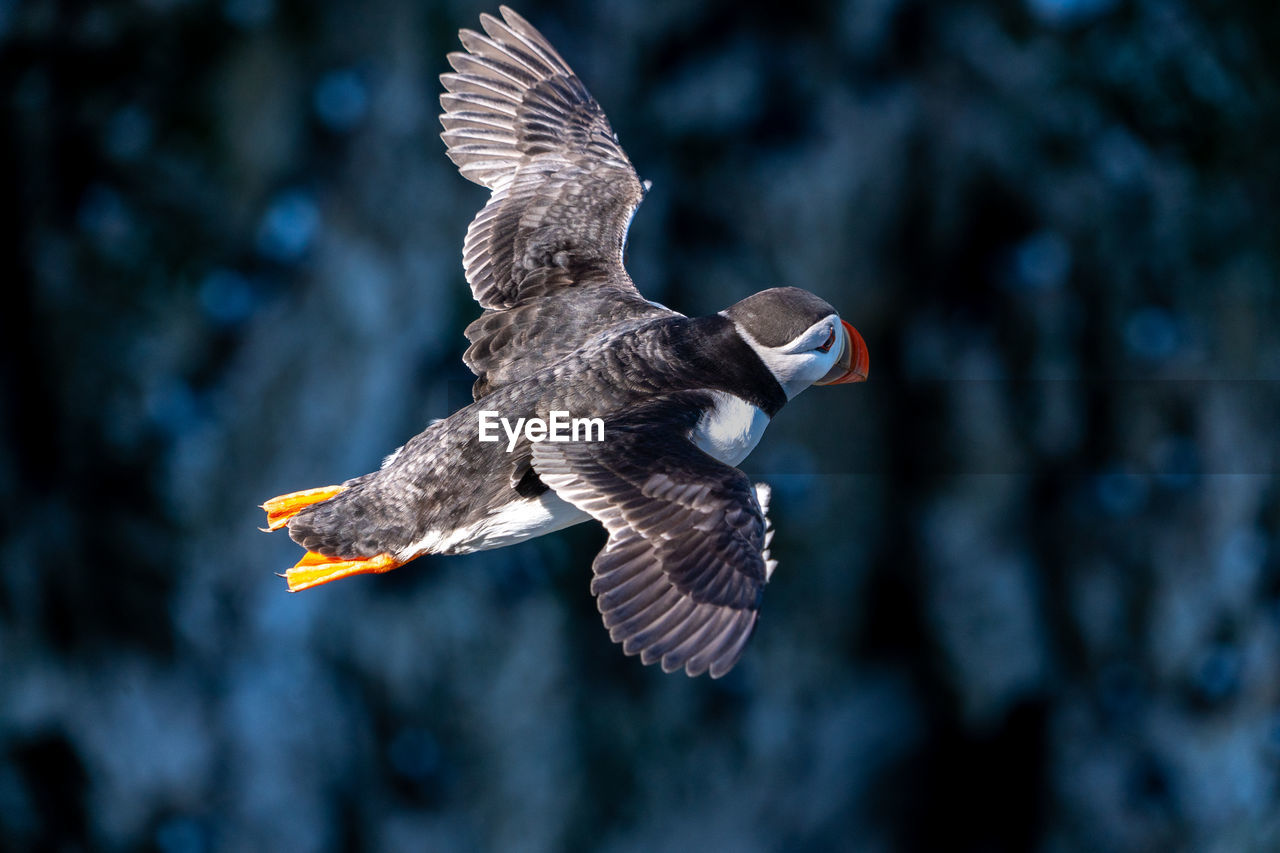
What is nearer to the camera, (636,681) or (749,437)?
(749,437)

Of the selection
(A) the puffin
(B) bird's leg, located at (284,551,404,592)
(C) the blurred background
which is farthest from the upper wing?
(C) the blurred background

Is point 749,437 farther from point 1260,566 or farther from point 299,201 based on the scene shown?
point 1260,566

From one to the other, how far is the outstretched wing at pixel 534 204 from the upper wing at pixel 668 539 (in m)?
1.01

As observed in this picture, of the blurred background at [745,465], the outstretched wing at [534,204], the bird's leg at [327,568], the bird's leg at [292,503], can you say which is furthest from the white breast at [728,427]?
the blurred background at [745,465]

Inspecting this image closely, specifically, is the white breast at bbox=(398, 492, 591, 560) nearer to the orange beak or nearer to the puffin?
the puffin

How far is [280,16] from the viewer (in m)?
11.9

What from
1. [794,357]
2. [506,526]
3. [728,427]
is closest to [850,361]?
[794,357]

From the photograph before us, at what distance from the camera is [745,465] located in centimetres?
1188

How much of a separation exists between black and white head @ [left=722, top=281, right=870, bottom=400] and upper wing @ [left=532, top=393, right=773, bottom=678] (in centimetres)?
54

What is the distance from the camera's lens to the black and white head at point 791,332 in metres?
4.34

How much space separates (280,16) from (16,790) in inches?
338

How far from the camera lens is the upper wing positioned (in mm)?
3564

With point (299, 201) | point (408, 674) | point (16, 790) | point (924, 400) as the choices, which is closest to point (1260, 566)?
point (924, 400)

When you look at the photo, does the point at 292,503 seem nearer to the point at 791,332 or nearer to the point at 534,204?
the point at 534,204
